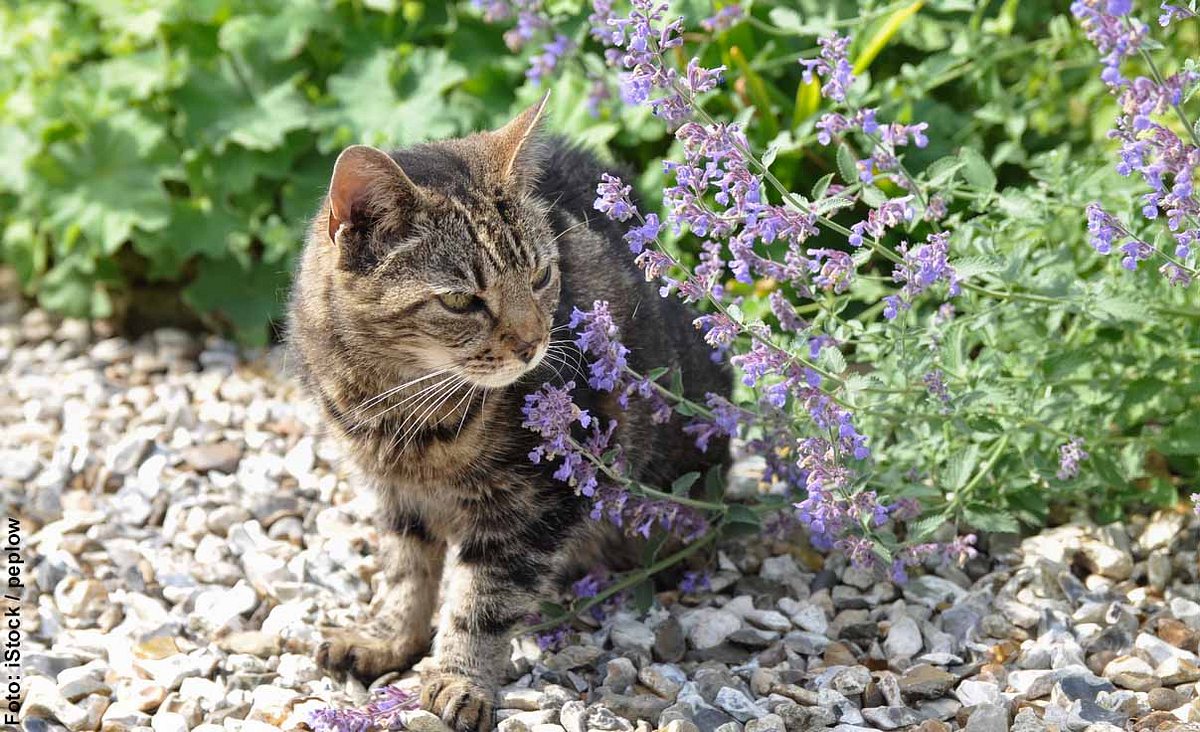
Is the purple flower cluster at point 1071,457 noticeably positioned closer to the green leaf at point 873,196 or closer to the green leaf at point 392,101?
the green leaf at point 873,196

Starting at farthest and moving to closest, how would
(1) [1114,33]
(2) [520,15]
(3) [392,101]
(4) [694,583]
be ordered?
1. (3) [392,101]
2. (2) [520,15]
3. (4) [694,583]
4. (1) [1114,33]

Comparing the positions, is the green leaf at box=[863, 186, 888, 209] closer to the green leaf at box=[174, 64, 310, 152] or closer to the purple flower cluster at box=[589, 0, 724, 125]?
the purple flower cluster at box=[589, 0, 724, 125]

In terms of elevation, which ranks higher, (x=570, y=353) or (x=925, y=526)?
(x=570, y=353)

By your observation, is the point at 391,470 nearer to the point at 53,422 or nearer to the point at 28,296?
the point at 53,422

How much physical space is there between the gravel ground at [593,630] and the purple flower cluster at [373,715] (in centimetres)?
4

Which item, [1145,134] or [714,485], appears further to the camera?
[714,485]

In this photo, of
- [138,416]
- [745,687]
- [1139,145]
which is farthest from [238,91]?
[1139,145]

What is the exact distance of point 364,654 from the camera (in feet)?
9.79

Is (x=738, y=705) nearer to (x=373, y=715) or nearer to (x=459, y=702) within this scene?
(x=459, y=702)

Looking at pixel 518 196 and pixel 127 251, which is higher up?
pixel 518 196

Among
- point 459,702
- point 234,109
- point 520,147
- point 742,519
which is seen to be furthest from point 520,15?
point 459,702

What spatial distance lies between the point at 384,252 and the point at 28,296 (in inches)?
128

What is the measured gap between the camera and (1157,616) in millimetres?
3041

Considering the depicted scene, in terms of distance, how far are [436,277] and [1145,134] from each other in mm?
1412
